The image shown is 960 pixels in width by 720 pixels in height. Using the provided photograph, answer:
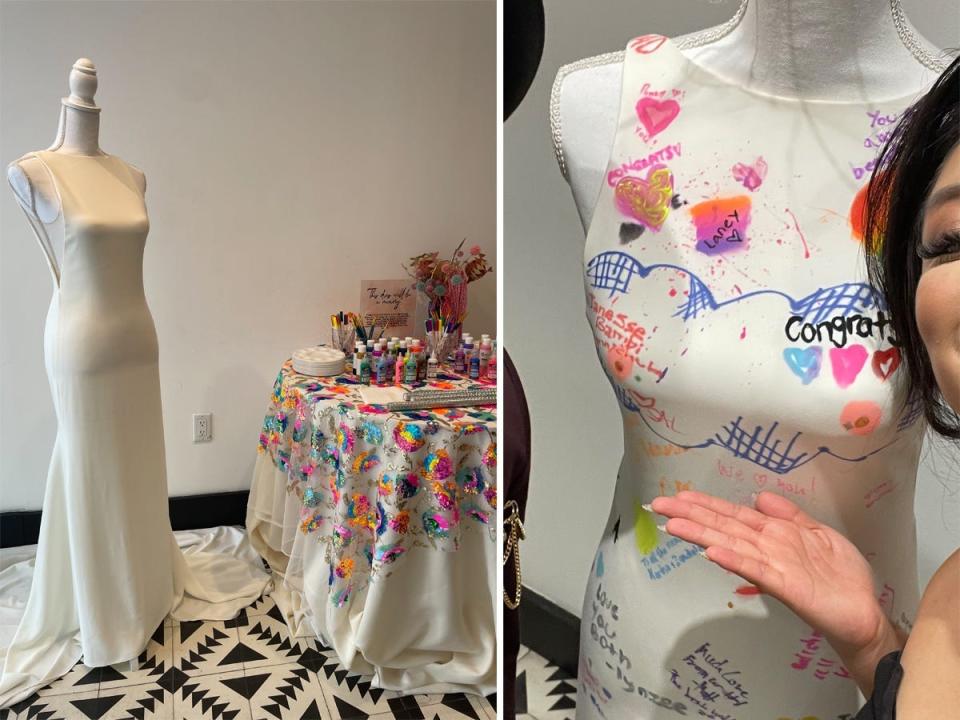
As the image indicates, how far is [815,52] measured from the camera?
376 millimetres

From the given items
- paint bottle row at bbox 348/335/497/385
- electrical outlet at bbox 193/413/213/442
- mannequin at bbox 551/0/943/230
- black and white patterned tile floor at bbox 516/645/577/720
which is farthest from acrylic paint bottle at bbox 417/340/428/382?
mannequin at bbox 551/0/943/230

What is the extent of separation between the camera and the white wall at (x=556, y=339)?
0.50 meters

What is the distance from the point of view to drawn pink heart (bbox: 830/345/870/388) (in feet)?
1.17

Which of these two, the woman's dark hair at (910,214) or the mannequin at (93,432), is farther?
the mannequin at (93,432)

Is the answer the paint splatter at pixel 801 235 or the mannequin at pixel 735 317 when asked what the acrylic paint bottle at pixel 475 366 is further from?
the paint splatter at pixel 801 235

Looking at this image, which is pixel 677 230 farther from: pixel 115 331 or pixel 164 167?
pixel 164 167

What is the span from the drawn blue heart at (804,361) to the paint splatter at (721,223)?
63mm

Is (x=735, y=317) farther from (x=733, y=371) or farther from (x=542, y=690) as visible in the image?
(x=542, y=690)

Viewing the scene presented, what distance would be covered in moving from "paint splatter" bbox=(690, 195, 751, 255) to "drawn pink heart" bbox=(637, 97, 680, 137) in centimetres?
6

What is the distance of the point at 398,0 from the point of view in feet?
6.48

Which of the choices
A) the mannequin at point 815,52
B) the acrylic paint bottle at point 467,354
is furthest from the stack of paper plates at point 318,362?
the mannequin at point 815,52

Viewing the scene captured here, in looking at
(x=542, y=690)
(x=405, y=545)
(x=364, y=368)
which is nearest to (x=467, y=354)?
(x=364, y=368)

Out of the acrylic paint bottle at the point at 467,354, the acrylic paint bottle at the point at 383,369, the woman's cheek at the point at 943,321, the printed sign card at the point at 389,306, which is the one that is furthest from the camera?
the printed sign card at the point at 389,306

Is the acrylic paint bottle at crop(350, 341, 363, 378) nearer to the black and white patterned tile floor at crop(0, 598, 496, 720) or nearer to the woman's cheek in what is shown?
the black and white patterned tile floor at crop(0, 598, 496, 720)
